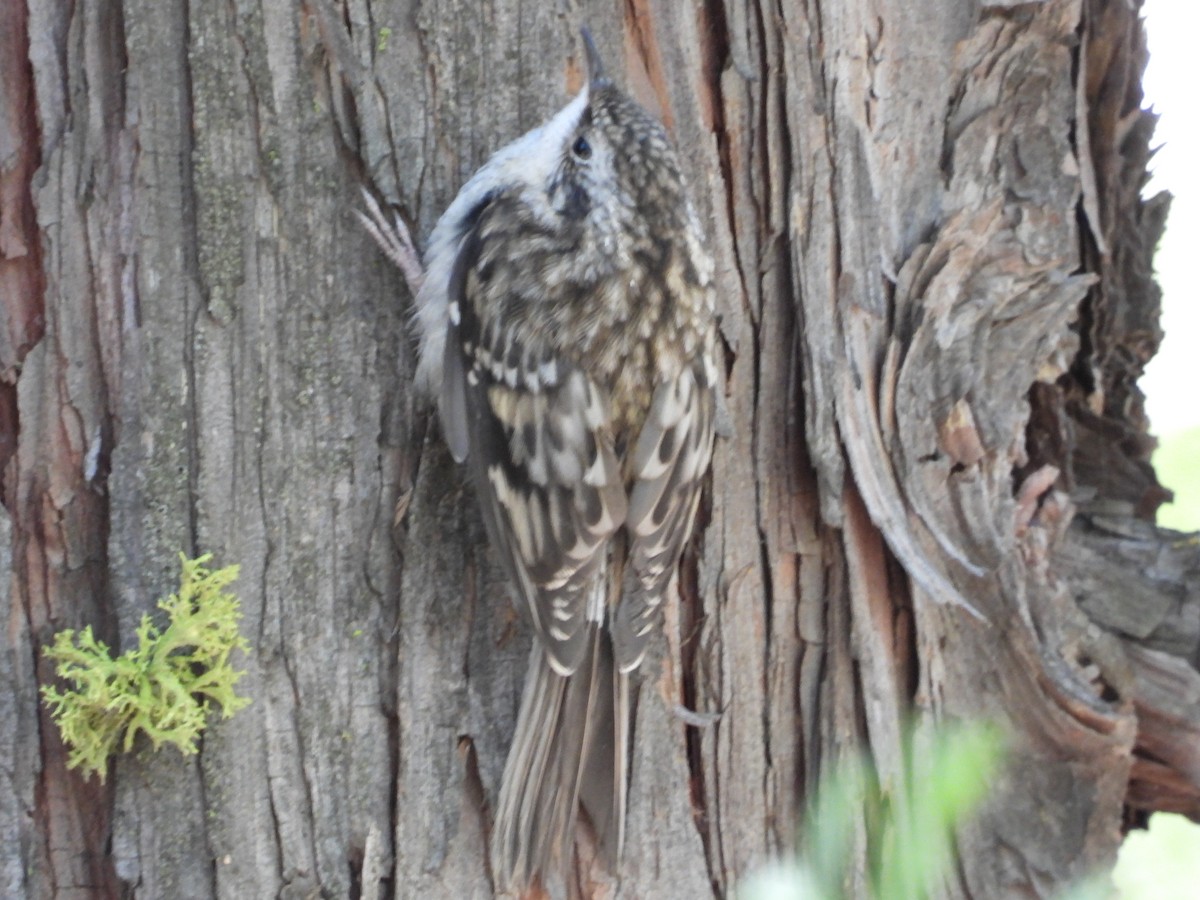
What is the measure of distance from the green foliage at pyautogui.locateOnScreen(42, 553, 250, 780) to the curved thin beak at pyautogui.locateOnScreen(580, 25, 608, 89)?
0.96m

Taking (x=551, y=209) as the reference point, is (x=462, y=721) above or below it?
below

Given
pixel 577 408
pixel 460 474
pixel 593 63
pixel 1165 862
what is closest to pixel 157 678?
pixel 460 474

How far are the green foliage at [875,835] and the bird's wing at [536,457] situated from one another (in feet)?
1.69

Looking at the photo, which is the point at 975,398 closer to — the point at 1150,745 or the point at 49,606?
the point at 1150,745

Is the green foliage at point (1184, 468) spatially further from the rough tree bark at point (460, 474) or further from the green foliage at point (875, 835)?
the green foliage at point (875, 835)

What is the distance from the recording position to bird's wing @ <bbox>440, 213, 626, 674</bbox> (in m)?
1.75

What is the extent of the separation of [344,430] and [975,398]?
3.61 ft

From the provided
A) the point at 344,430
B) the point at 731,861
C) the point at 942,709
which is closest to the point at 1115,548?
the point at 942,709

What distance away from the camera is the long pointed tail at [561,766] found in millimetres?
1712

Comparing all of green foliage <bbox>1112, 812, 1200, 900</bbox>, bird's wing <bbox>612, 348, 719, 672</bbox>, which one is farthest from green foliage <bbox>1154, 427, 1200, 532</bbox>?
bird's wing <bbox>612, 348, 719, 672</bbox>

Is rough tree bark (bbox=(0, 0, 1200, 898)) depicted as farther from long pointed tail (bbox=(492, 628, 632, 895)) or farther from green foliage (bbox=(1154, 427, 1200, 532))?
green foliage (bbox=(1154, 427, 1200, 532))

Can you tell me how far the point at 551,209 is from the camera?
2072 millimetres

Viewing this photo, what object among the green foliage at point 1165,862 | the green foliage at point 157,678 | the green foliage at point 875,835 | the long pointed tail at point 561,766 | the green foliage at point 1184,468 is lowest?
the green foliage at point 1165,862

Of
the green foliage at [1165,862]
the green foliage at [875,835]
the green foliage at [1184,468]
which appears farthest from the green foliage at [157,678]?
the green foliage at [1184,468]
